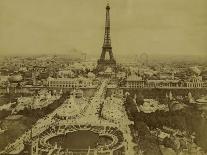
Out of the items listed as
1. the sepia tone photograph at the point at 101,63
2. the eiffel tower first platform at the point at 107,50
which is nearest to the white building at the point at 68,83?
the sepia tone photograph at the point at 101,63

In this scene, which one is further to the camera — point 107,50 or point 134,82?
point 134,82

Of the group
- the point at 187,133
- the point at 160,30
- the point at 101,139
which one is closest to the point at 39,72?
the point at 101,139

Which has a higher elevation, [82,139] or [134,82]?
[134,82]

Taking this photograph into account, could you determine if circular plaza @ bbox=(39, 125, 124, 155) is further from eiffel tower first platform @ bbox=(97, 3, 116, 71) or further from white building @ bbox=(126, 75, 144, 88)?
eiffel tower first platform @ bbox=(97, 3, 116, 71)

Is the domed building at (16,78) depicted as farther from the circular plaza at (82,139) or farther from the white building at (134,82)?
the white building at (134,82)

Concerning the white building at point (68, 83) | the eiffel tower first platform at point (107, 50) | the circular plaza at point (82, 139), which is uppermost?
the eiffel tower first platform at point (107, 50)

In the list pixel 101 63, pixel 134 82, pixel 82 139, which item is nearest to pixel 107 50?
pixel 101 63

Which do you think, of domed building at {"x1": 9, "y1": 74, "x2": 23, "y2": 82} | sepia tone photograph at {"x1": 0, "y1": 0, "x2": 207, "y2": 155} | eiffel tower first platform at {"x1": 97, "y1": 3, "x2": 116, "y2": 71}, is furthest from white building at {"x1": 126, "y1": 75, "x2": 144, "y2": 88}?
domed building at {"x1": 9, "y1": 74, "x2": 23, "y2": 82}

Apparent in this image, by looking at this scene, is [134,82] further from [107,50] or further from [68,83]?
[68,83]

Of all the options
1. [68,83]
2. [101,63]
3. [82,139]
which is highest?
[101,63]
